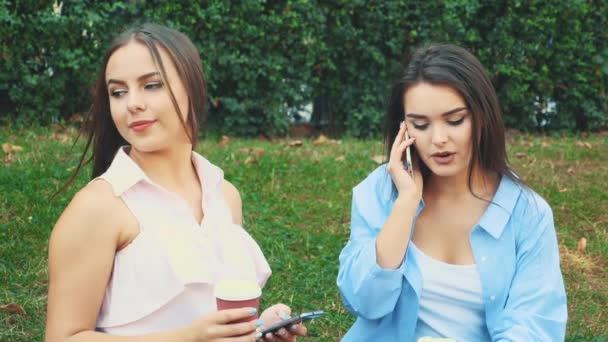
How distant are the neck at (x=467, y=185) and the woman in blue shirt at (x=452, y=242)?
0.9 inches

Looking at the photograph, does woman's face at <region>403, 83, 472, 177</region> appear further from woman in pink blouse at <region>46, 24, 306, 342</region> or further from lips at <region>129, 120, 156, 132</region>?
lips at <region>129, 120, 156, 132</region>

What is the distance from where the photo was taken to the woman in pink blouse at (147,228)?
2.11 m

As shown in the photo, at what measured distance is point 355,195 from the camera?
Result: 9.53ft

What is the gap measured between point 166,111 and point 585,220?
3.58 metres

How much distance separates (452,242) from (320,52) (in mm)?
4933

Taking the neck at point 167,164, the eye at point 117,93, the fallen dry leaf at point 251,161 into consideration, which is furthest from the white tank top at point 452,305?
the fallen dry leaf at point 251,161

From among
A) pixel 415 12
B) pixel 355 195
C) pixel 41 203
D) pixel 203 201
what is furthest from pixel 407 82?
pixel 415 12

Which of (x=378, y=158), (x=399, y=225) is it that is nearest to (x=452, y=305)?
(x=399, y=225)

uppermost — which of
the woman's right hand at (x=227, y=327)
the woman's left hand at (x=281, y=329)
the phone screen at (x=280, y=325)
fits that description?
the woman's right hand at (x=227, y=327)

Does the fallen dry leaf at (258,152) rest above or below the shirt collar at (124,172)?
below

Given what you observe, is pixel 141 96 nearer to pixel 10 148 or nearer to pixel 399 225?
pixel 399 225

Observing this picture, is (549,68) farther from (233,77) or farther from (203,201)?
(203,201)

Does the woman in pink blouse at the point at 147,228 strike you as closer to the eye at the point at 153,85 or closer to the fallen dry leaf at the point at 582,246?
the eye at the point at 153,85

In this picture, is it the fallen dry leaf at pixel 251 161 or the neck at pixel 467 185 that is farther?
the fallen dry leaf at pixel 251 161
